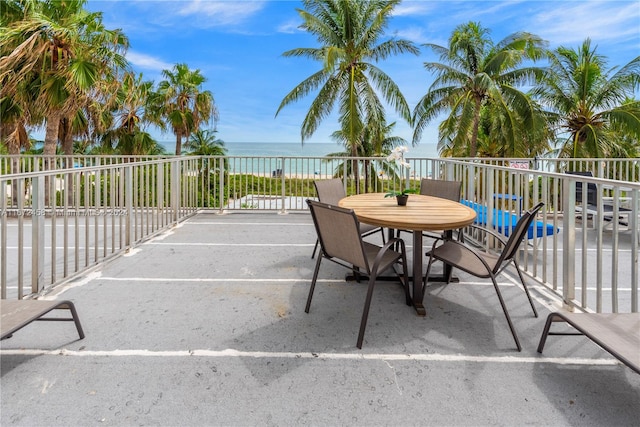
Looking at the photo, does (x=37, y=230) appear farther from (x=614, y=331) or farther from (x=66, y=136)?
(x=66, y=136)

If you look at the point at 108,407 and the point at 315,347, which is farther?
the point at 315,347

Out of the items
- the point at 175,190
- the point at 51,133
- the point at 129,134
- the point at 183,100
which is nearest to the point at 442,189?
the point at 175,190

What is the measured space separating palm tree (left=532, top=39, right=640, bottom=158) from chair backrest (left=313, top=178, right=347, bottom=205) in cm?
1233

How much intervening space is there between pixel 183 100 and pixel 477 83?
47.6ft

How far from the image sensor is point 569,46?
45.4 ft

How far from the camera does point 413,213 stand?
277 centimetres

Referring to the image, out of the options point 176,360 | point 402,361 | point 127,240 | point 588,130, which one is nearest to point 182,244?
point 127,240

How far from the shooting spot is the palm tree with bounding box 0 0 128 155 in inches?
318

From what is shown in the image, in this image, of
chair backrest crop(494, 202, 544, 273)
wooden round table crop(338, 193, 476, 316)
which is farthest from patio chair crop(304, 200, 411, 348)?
chair backrest crop(494, 202, 544, 273)

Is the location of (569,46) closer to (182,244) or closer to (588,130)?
(588,130)

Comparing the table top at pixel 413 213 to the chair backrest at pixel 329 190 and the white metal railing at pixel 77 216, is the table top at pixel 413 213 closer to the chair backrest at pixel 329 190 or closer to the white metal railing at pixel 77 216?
the chair backrest at pixel 329 190

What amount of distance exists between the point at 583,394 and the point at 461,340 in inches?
25.0

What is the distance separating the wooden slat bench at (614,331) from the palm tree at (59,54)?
9846mm

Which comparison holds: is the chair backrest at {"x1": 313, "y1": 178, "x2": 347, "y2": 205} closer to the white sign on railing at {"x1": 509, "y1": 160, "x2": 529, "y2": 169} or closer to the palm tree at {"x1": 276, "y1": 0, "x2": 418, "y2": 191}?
the white sign on railing at {"x1": 509, "y1": 160, "x2": 529, "y2": 169}
